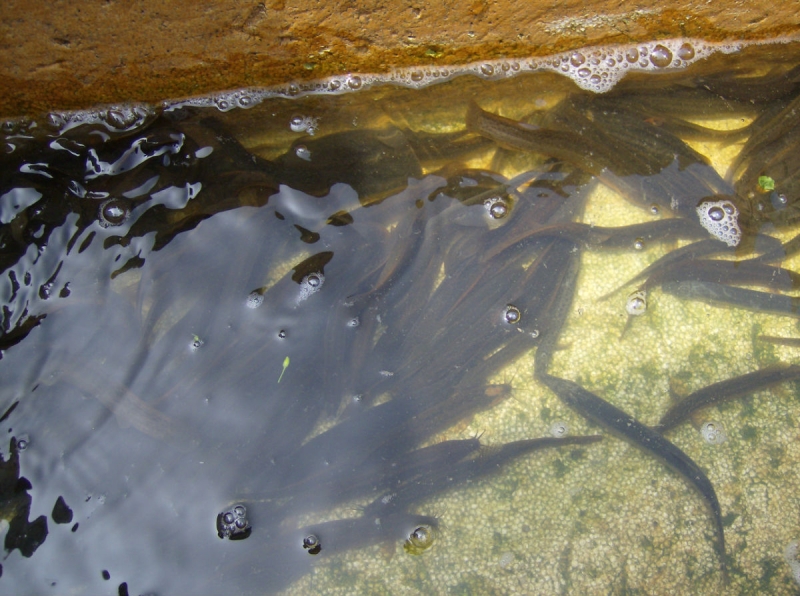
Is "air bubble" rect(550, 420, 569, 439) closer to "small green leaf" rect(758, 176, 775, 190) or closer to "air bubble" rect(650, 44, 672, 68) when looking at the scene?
"small green leaf" rect(758, 176, 775, 190)

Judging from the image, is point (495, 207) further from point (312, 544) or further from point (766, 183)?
point (312, 544)

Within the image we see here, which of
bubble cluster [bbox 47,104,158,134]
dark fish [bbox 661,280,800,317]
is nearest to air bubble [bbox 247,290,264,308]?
bubble cluster [bbox 47,104,158,134]

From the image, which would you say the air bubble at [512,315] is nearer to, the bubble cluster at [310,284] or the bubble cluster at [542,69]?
the bubble cluster at [310,284]

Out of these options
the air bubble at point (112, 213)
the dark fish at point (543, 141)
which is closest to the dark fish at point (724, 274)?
the dark fish at point (543, 141)

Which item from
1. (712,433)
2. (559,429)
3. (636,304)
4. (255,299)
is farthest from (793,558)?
(255,299)

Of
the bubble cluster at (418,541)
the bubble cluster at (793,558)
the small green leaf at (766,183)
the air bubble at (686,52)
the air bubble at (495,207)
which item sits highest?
the air bubble at (686,52)

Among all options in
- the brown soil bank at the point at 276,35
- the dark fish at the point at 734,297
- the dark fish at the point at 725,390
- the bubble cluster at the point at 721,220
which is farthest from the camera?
the bubble cluster at the point at 721,220

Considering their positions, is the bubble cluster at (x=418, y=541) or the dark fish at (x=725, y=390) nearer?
the bubble cluster at (x=418, y=541)
